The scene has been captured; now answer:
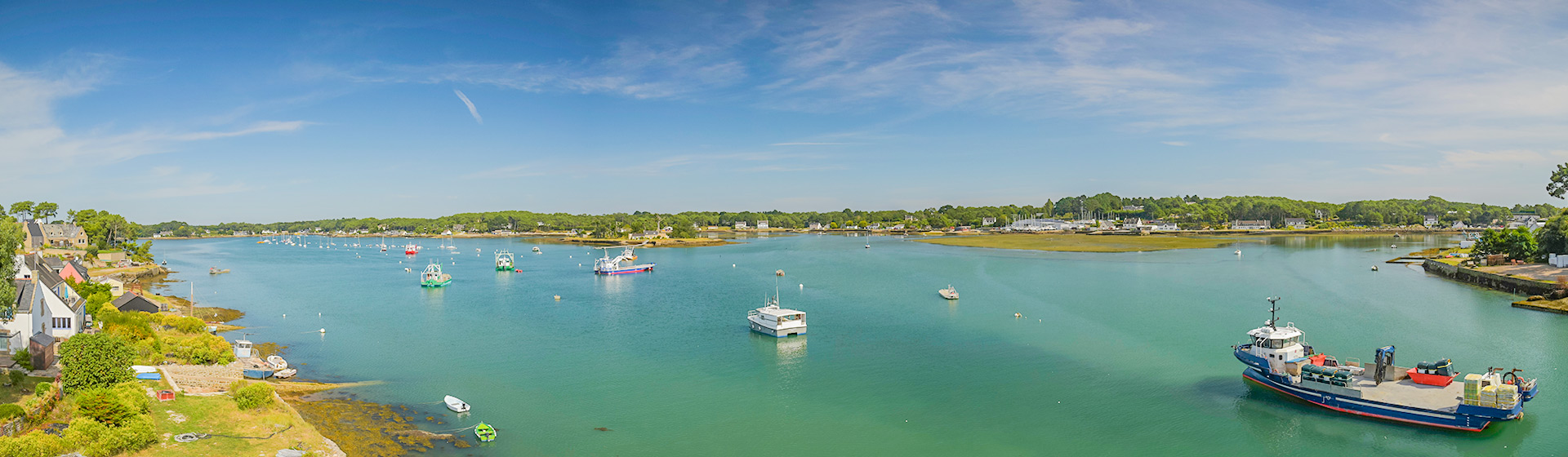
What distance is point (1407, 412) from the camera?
1948 cm

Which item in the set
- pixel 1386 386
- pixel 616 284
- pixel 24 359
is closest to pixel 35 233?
pixel 616 284

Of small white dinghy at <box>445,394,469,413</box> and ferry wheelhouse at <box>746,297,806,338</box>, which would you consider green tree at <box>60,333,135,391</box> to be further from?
ferry wheelhouse at <box>746,297,806,338</box>

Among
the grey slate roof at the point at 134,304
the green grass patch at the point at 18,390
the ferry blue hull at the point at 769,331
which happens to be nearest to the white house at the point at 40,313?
the grey slate roof at the point at 134,304

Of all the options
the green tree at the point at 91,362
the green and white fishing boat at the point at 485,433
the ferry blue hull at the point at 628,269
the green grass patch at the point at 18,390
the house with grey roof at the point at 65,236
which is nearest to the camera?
the green tree at the point at 91,362

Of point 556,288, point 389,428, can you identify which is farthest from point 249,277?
point 389,428

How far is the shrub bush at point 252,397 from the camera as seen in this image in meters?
18.8

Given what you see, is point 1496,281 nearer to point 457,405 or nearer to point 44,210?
point 457,405

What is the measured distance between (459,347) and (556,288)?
25.2 metres

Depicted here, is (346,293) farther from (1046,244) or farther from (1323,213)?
(1323,213)

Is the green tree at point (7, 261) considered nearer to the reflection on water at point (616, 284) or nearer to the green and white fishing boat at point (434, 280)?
the reflection on water at point (616, 284)

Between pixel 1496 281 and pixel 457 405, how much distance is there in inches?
2588

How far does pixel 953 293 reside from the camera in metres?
46.4

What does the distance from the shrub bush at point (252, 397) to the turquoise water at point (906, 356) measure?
4.13m

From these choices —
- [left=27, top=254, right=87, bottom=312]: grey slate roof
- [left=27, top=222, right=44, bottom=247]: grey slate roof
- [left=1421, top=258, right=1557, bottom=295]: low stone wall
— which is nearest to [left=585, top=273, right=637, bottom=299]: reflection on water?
[left=27, top=254, right=87, bottom=312]: grey slate roof
